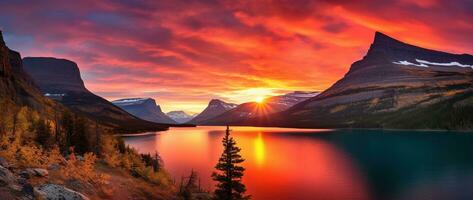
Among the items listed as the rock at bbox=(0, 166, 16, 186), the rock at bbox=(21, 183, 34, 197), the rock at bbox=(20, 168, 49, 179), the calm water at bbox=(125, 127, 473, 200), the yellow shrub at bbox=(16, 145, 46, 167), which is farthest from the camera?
the calm water at bbox=(125, 127, 473, 200)

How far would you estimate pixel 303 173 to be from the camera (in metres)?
83.4

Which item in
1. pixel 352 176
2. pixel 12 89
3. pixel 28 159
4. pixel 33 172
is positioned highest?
pixel 12 89

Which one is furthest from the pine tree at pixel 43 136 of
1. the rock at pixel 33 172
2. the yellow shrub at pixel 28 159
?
the rock at pixel 33 172

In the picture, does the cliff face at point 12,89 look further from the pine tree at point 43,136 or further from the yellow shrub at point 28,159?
the yellow shrub at point 28,159

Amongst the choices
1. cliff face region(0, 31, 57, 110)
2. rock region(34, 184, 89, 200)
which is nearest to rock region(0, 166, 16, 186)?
rock region(34, 184, 89, 200)

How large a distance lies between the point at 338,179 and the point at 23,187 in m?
62.6

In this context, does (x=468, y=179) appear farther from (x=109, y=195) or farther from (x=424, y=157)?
(x=109, y=195)

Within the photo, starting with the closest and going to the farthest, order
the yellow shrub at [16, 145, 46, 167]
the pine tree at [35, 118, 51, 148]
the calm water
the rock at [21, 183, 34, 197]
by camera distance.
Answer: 1. the rock at [21, 183, 34, 197]
2. the yellow shrub at [16, 145, 46, 167]
3. the pine tree at [35, 118, 51, 148]
4. the calm water

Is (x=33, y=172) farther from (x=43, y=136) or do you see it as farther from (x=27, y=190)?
(x=43, y=136)

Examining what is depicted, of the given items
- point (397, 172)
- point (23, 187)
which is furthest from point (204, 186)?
point (397, 172)

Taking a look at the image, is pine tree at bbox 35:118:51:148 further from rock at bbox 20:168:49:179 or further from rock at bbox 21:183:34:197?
rock at bbox 21:183:34:197

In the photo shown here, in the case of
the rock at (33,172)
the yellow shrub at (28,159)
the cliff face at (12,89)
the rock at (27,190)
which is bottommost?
the rock at (27,190)

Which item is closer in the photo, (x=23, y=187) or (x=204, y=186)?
(x=23, y=187)

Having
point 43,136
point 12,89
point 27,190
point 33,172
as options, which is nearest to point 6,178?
point 27,190
